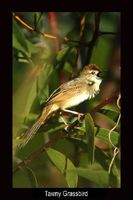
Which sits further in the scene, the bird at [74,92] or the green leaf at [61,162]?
the bird at [74,92]

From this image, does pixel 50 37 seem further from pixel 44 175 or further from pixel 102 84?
pixel 44 175

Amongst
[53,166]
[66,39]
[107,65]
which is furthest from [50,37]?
[53,166]

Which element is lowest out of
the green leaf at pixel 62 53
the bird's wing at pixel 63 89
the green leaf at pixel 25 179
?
the green leaf at pixel 25 179

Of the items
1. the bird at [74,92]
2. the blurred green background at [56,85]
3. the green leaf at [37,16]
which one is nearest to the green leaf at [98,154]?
Result: the blurred green background at [56,85]

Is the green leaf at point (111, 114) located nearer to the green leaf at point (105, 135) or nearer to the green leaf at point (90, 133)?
the green leaf at point (105, 135)

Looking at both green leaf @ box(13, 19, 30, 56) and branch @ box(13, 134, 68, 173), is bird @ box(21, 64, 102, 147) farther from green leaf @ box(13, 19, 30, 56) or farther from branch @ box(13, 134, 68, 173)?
green leaf @ box(13, 19, 30, 56)

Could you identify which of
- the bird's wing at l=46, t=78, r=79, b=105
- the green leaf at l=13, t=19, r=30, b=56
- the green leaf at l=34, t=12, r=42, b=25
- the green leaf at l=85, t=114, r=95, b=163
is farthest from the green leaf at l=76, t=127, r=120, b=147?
the green leaf at l=34, t=12, r=42, b=25

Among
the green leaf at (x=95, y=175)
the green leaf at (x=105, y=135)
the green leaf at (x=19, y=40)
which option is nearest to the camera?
the green leaf at (x=95, y=175)
